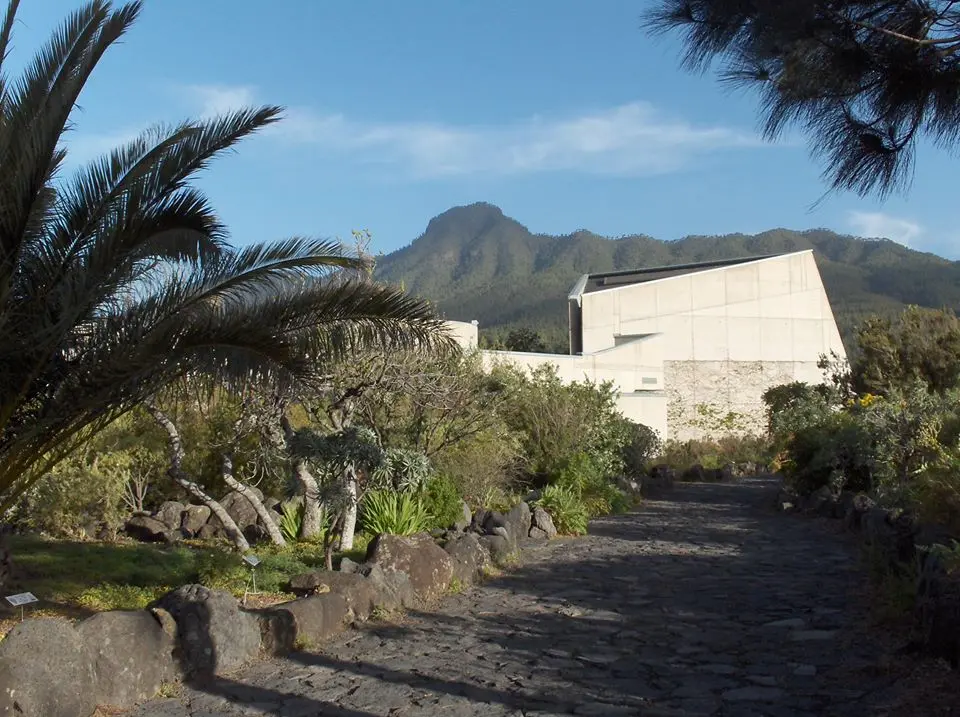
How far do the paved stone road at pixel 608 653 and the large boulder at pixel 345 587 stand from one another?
314mm

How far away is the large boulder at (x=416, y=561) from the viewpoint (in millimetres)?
9211

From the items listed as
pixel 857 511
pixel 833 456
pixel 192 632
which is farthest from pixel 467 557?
pixel 833 456

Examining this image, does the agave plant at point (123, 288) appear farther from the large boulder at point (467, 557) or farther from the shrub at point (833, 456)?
the shrub at point (833, 456)

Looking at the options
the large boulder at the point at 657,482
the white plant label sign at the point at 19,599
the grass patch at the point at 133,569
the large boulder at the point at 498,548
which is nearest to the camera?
the white plant label sign at the point at 19,599

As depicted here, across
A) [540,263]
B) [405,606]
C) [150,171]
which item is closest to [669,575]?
[405,606]

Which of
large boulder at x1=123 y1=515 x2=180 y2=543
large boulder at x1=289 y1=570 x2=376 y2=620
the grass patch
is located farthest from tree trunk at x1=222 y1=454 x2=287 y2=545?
large boulder at x1=289 y1=570 x2=376 y2=620

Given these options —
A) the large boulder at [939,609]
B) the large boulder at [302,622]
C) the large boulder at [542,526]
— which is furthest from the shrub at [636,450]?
the large boulder at [939,609]

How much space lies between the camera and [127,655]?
5973mm

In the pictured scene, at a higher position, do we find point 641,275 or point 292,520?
point 641,275

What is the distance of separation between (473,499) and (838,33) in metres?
10.3

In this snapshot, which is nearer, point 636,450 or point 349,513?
point 349,513

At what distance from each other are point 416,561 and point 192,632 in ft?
10.4

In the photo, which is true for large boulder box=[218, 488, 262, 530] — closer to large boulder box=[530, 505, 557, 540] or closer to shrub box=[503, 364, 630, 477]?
large boulder box=[530, 505, 557, 540]

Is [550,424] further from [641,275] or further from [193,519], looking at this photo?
[641,275]
